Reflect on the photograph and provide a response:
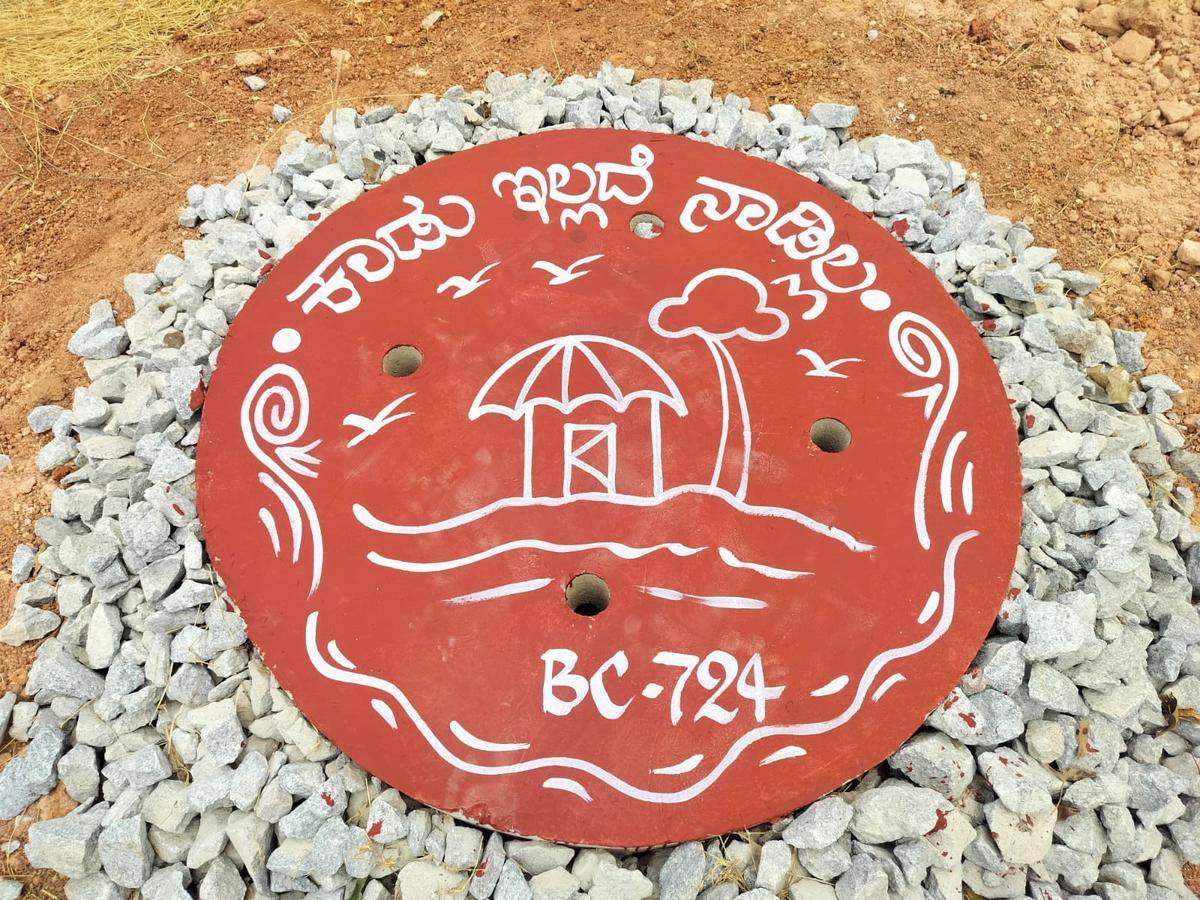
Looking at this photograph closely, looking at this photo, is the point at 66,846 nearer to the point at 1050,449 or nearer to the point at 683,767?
the point at 683,767

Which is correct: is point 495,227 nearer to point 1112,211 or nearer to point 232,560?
point 232,560

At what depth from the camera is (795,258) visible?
2443mm

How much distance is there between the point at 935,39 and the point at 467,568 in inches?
120

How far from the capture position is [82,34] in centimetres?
363

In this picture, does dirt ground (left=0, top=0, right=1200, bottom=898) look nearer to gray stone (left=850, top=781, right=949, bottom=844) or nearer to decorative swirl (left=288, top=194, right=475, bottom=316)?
decorative swirl (left=288, top=194, right=475, bottom=316)

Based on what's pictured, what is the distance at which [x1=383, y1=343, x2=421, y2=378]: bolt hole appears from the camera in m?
2.27

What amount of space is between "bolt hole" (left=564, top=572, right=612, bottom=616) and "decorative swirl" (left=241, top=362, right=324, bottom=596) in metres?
0.59

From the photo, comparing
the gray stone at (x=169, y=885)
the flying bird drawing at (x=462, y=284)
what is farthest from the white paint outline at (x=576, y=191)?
the gray stone at (x=169, y=885)

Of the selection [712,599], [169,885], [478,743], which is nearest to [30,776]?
[169,885]

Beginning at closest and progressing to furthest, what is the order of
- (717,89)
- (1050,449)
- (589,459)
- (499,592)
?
(499,592) → (589,459) → (1050,449) → (717,89)

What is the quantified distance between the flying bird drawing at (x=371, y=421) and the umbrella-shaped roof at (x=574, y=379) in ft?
0.63

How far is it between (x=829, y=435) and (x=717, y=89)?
1.82 meters

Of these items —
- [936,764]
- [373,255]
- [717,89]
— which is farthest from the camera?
[717,89]

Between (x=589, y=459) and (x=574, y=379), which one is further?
(x=574, y=379)
